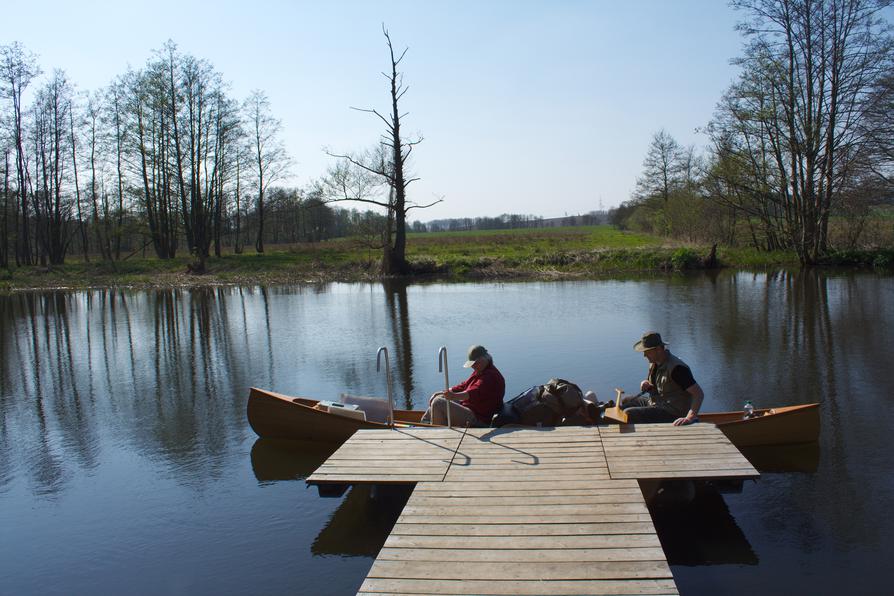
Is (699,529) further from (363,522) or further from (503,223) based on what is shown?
(503,223)

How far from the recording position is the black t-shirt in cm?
759

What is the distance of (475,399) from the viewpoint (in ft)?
26.5

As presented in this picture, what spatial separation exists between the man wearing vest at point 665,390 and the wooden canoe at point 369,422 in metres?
0.35

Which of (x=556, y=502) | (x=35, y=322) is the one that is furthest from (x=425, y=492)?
(x=35, y=322)

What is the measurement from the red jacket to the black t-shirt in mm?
2000

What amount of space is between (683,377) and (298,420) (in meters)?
4.74

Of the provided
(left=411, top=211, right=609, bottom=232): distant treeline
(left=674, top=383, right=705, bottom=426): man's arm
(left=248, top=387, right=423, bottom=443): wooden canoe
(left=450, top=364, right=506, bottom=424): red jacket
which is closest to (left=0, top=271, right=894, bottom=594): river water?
(left=248, top=387, right=423, bottom=443): wooden canoe

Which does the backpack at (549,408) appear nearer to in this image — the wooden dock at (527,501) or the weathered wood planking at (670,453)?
the wooden dock at (527,501)

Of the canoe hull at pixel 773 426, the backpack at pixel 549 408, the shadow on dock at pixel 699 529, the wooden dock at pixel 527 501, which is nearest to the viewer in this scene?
the wooden dock at pixel 527 501

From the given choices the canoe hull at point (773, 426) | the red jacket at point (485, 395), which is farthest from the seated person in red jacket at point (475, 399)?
the canoe hull at point (773, 426)

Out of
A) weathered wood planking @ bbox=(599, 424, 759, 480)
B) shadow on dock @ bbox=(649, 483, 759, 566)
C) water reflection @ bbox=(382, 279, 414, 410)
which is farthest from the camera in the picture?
water reflection @ bbox=(382, 279, 414, 410)

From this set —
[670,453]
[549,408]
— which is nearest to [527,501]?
[670,453]

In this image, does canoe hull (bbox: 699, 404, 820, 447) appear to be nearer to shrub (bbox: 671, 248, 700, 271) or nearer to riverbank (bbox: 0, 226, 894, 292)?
riverbank (bbox: 0, 226, 894, 292)

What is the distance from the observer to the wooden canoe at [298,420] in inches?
337
